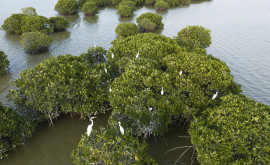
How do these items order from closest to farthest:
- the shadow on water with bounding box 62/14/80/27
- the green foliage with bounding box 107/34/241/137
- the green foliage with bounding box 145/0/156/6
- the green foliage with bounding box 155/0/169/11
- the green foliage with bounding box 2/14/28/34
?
1. the green foliage with bounding box 107/34/241/137
2. the green foliage with bounding box 2/14/28/34
3. the shadow on water with bounding box 62/14/80/27
4. the green foliage with bounding box 155/0/169/11
5. the green foliage with bounding box 145/0/156/6

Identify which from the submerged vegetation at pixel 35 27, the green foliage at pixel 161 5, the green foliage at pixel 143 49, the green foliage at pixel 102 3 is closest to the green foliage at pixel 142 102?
the green foliage at pixel 143 49

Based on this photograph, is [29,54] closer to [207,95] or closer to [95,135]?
[95,135]

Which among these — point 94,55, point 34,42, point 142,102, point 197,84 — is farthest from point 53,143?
point 34,42

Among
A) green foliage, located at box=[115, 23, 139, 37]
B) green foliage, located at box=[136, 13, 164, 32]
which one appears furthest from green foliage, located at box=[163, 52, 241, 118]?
green foliage, located at box=[136, 13, 164, 32]

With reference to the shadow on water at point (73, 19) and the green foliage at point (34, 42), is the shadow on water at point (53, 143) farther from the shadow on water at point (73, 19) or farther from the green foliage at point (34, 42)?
the shadow on water at point (73, 19)

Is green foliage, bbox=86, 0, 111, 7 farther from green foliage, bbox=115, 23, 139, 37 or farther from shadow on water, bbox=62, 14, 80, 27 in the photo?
green foliage, bbox=115, 23, 139, 37

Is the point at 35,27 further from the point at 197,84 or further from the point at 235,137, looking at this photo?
the point at 235,137

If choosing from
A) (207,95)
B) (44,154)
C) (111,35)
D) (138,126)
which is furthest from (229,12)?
(44,154)
